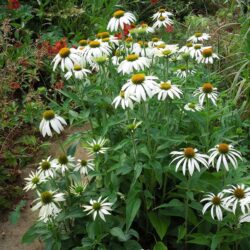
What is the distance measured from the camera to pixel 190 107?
2305 millimetres

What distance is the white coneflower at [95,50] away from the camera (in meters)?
2.35

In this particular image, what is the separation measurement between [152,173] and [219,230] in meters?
0.41

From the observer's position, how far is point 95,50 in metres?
2.36

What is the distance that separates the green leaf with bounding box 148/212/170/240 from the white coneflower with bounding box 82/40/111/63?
86cm

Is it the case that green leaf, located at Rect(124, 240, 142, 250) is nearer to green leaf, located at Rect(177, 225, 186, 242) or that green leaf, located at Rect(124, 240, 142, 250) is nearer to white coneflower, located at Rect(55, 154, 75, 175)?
green leaf, located at Rect(177, 225, 186, 242)

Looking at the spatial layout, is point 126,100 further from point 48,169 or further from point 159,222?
point 159,222

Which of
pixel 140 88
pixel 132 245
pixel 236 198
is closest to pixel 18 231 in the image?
pixel 132 245

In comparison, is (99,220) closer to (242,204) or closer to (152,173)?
(152,173)

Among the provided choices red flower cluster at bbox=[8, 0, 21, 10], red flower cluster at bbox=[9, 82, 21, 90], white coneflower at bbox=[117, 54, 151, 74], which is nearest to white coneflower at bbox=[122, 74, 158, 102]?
white coneflower at bbox=[117, 54, 151, 74]

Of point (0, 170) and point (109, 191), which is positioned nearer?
point (109, 191)

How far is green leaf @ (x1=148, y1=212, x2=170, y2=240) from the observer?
2154 mm

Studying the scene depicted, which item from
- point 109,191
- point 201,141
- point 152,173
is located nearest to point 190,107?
point 201,141

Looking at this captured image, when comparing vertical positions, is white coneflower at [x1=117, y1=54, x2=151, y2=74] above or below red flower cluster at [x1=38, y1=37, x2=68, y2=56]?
above

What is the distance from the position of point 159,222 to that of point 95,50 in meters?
0.95
